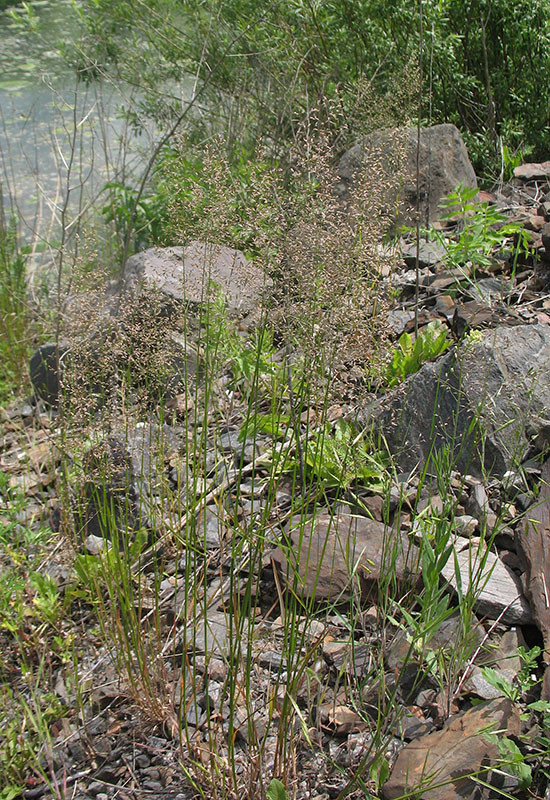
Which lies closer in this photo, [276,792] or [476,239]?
[276,792]

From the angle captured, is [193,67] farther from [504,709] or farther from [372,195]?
[504,709]

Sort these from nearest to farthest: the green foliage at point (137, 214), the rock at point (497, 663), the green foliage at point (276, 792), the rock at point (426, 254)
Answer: the green foliage at point (276, 792) < the rock at point (497, 663) < the rock at point (426, 254) < the green foliage at point (137, 214)

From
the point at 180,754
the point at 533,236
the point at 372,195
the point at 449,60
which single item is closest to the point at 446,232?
the point at 533,236

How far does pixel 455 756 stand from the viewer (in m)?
1.62

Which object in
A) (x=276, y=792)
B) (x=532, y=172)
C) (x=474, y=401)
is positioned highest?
(x=532, y=172)

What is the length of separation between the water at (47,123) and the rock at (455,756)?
501 cm

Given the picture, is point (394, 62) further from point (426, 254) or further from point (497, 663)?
point (497, 663)

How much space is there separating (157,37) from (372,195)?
15.1 ft

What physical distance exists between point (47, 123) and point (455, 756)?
766 cm

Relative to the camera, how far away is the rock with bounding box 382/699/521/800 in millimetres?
1588

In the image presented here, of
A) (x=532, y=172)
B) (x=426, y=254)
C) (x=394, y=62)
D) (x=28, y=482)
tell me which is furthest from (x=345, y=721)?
(x=394, y=62)

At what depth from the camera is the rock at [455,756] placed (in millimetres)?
1588

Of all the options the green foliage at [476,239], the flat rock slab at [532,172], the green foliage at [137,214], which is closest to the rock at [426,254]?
the green foliage at [476,239]

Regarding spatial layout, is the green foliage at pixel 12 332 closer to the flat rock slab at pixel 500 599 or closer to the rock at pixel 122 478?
the rock at pixel 122 478
